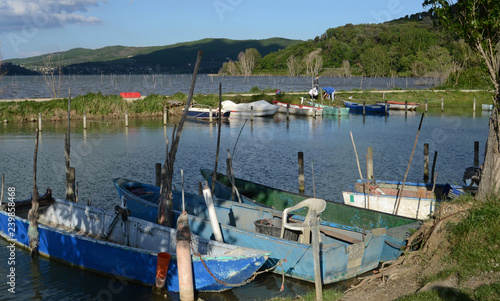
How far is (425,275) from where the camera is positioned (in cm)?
1134

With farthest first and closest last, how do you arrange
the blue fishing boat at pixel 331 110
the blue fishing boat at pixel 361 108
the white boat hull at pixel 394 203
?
1. the blue fishing boat at pixel 361 108
2. the blue fishing boat at pixel 331 110
3. the white boat hull at pixel 394 203

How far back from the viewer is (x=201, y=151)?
121ft

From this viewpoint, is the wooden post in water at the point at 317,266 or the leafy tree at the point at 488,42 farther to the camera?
the leafy tree at the point at 488,42

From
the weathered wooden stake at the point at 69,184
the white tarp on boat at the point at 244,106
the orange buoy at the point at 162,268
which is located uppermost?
the white tarp on boat at the point at 244,106

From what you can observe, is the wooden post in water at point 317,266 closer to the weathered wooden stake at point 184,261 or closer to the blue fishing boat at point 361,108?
the weathered wooden stake at point 184,261

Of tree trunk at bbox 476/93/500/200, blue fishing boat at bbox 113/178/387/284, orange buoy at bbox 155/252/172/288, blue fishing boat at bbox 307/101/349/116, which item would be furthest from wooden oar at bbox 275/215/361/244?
blue fishing boat at bbox 307/101/349/116

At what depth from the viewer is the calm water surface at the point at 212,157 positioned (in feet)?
47.8

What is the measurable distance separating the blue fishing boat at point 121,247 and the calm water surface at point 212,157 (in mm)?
373

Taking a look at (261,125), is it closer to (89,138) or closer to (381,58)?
(89,138)

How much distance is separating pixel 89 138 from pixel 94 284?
29.8 meters

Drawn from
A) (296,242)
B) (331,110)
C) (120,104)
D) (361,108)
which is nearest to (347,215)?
Answer: (296,242)

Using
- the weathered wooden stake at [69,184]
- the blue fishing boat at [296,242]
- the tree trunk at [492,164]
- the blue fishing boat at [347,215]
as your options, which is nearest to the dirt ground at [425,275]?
the tree trunk at [492,164]

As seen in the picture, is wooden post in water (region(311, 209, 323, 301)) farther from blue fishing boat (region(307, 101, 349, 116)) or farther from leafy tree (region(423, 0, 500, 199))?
blue fishing boat (region(307, 101, 349, 116))

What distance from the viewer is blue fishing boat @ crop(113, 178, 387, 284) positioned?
13758 millimetres
